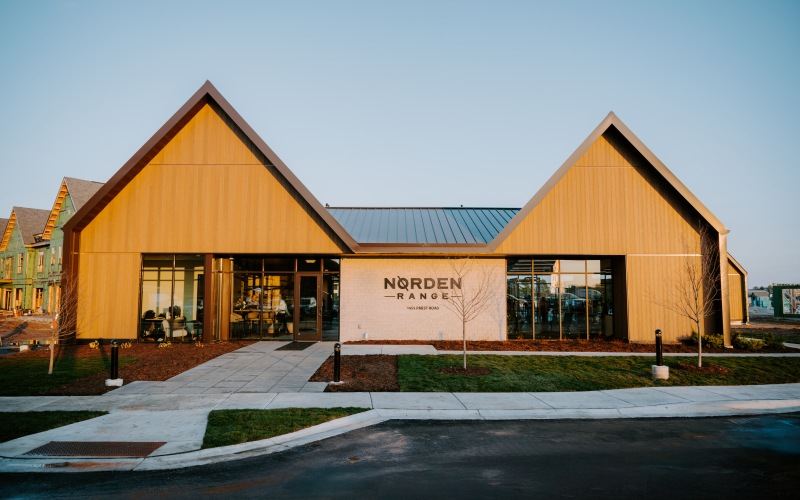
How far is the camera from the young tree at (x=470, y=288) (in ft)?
65.9

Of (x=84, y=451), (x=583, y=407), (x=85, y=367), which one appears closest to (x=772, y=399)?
(x=583, y=407)

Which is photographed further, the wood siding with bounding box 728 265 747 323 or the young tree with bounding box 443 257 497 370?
the wood siding with bounding box 728 265 747 323

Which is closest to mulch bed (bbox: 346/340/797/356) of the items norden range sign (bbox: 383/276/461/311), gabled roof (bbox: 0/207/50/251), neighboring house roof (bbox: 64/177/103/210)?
norden range sign (bbox: 383/276/461/311)

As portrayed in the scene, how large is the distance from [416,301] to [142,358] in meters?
9.82

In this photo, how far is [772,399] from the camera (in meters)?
10.8

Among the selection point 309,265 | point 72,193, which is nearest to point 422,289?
point 309,265

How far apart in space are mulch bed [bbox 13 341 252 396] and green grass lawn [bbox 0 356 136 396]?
304 mm

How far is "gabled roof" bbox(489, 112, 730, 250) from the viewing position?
19.3 metres

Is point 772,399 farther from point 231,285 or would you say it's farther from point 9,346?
point 9,346

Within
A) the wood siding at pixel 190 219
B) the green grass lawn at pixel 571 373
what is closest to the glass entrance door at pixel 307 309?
the wood siding at pixel 190 219

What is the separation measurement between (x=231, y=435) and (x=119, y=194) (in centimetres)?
1536

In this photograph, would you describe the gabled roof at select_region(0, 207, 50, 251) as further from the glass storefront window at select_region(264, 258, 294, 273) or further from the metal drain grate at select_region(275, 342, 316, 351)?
the metal drain grate at select_region(275, 342, 316, 351)

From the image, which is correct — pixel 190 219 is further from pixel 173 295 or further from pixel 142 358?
pixel 142 358

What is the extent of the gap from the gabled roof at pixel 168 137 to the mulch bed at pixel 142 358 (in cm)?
490
